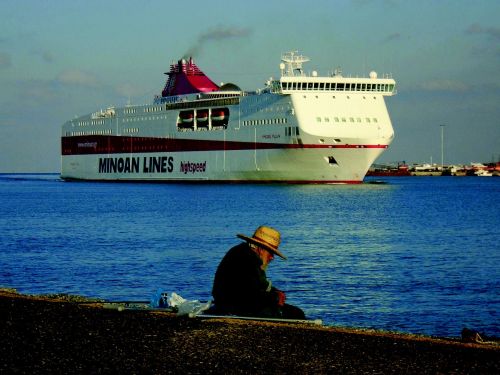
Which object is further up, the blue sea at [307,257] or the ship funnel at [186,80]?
the ship funnel at [186,80]

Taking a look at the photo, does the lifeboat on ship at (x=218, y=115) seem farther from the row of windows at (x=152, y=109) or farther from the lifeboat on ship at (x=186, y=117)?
Result: the row of windows at (x=152, y=109)

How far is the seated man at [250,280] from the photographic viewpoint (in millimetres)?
8117

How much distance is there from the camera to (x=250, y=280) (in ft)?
26.7

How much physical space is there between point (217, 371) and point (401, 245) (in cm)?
2082

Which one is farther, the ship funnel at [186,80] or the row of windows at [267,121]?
the ship funnel at [186,80]

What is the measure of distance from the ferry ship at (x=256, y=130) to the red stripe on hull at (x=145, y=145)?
90mm

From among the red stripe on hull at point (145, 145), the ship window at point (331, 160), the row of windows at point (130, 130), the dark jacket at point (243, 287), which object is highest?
the row of windows at point (130, 130)

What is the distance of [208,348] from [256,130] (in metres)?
56.6

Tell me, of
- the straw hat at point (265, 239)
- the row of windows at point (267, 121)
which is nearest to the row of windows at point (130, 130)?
the row of windows at point (267, 121)

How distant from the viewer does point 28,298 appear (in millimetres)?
10828

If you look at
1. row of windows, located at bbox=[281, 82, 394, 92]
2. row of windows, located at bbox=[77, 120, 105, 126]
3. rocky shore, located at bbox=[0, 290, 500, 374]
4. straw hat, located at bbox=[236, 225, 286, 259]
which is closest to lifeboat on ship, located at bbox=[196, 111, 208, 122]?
row of windows, located at bbox=[281, 82, 394, 92]

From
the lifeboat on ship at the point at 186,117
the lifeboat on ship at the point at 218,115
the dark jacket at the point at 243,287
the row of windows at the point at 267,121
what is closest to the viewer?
the dark jacket at the point at 243,287

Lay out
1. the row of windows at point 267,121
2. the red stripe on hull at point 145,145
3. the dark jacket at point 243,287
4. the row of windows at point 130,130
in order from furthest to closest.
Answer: the row of windows at point 130,130, the red stripe on hull at point 145,145, the row of windows at point 267,121, the dark jacket at point 243,287

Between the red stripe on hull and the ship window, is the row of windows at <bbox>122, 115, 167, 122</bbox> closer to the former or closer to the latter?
the red stripe on hull
